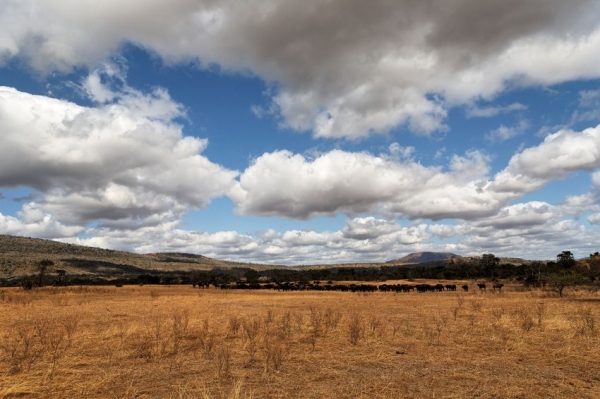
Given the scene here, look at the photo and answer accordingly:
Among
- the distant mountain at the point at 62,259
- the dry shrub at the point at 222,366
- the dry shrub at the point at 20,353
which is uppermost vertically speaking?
the distant mountain at the point at 62,259

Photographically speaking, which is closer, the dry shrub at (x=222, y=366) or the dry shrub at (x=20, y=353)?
the dry shrub at (x=222, y=366)

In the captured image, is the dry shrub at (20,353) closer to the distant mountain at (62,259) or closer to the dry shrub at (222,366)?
the dry shrub at (222,366)

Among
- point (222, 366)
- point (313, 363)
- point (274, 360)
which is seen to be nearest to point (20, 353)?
point (222, 366)

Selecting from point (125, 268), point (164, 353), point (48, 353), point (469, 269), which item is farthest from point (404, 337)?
point (125, 268)

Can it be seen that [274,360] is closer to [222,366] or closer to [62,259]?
[222,366]

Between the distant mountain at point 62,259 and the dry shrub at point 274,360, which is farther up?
the distant mountain at point 62,259

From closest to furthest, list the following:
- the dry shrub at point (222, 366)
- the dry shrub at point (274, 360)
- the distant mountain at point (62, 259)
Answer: the dry shrub at point (222, 366)
the dry shrub at point (274, 360)
the distant mountain at point (62, 259)

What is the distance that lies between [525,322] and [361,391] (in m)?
11.7

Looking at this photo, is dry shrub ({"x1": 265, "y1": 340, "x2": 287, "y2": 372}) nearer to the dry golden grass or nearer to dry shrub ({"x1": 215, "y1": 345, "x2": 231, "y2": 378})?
the dry golden grass

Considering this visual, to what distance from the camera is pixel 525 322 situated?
1689 centimetres

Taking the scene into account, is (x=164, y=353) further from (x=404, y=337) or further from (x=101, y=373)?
(x=404, y=337)

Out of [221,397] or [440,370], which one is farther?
[440,370]

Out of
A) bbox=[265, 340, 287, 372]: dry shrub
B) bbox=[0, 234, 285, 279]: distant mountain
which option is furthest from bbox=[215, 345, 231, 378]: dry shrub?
bbox=[0, 234, 285, 279]: distant mountain

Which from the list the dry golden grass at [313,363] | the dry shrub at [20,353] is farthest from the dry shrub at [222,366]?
the dry shrub at [20,353]
